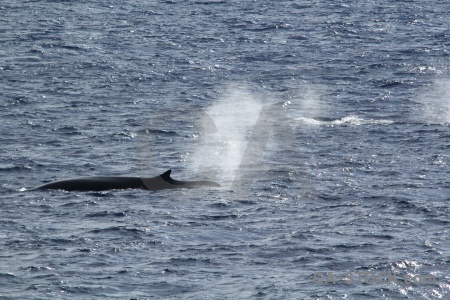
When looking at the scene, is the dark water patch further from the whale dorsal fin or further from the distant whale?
the whale dorsal fin

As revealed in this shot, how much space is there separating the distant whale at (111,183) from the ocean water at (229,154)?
2.59 feet

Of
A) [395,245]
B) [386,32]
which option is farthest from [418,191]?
[386,32]

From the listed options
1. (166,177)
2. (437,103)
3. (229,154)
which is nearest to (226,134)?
(229,154)

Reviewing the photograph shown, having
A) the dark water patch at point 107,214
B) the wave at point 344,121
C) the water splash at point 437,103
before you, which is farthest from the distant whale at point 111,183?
the water splash at point 437,103

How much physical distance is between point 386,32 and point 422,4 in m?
28.8

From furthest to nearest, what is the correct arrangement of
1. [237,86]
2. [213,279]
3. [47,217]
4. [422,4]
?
[422,4]
[237,86]
[47,217]
[213,279]

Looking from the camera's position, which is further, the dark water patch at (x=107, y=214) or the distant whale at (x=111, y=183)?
the distant whale at (x=111, y=183)

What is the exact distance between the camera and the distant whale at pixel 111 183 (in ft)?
236

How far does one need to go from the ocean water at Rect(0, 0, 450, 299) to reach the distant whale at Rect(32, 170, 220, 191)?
791 mm

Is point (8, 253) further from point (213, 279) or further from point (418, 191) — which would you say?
point (418, 191)

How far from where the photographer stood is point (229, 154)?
8719 cm

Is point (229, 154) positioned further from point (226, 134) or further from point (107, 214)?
point (107, 214)

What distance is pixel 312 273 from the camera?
190ft

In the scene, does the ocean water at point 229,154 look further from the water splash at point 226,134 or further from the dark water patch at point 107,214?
the water splash at point 226,134
